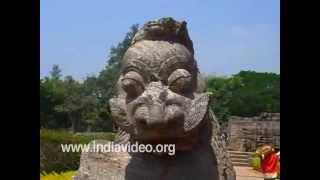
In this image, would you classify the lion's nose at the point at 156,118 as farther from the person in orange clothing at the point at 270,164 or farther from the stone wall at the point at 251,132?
the stone wall at the point at 251,132

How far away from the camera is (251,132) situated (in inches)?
529

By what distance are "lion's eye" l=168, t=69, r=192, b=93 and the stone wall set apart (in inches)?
385

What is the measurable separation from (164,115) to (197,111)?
0.98ft

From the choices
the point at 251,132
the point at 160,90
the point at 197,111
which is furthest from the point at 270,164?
the point at 251,132

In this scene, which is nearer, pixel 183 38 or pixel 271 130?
pixel 183 38

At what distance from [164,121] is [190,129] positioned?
239 millimetres

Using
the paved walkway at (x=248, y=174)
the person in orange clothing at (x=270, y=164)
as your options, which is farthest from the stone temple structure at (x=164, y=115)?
the paved walkway at (x=248, y=174)

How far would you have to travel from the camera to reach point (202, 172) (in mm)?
3656

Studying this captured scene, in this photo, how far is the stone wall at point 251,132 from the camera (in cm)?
1312

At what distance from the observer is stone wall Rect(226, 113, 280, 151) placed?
43.0ft

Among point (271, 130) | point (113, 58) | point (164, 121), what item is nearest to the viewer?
point (164, 121)

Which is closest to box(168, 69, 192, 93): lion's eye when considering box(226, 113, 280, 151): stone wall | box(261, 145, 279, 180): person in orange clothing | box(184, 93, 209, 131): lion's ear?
box(184, 93, 209, 131): lion's ear

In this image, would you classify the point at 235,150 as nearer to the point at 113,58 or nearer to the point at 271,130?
the point at 271,130
